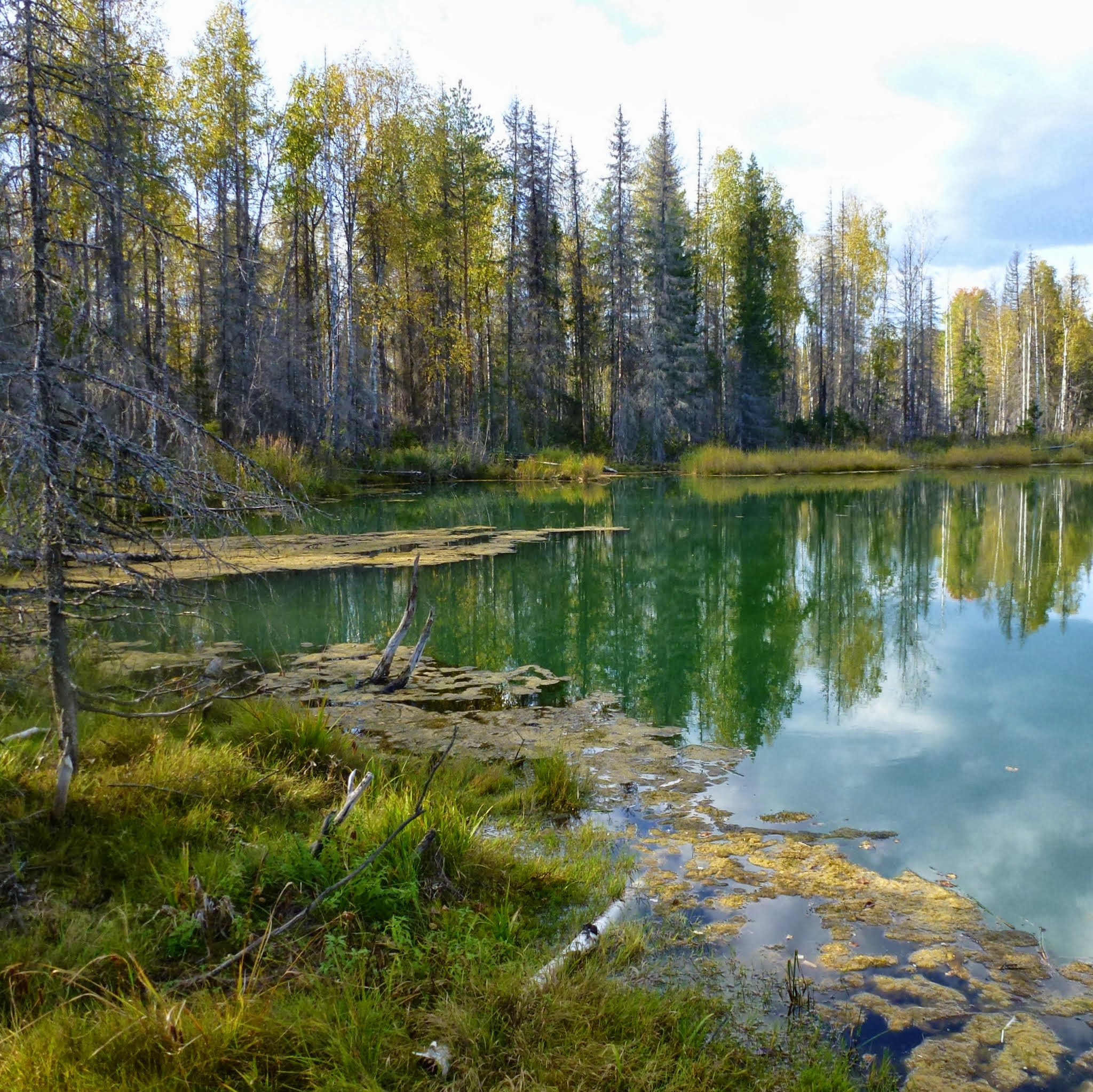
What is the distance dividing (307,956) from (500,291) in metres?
33.4

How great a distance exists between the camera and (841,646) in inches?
335

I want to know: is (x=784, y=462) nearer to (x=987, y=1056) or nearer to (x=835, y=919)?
(x=835, y=919)

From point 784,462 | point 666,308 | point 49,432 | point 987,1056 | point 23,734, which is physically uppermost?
point 666,308

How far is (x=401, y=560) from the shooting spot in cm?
1194

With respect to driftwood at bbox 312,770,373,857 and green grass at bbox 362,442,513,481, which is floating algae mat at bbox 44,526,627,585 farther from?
green grass at bbox 362,442,513,481

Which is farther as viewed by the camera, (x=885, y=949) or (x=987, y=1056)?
(x=885, y=949)

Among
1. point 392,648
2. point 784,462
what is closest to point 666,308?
point 784,462

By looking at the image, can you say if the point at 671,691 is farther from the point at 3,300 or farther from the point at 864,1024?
the point at 3,300

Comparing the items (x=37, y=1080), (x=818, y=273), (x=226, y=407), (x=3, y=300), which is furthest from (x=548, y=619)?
(x=818, y=273)

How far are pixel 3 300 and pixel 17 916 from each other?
2.57 meters

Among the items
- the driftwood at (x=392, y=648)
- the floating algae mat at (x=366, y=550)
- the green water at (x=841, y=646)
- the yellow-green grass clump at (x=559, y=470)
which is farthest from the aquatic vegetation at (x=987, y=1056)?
the yellow-green grass clump at (x=559, y=470)

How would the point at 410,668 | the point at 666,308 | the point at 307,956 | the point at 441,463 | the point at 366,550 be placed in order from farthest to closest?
the point at 666,308
the point at 441,463
the point at 366,550
the point at 410,668
the point at 307,956

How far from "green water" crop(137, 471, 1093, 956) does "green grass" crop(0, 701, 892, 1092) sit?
1193 millimetres

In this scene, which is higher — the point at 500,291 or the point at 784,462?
the point at 500,291
